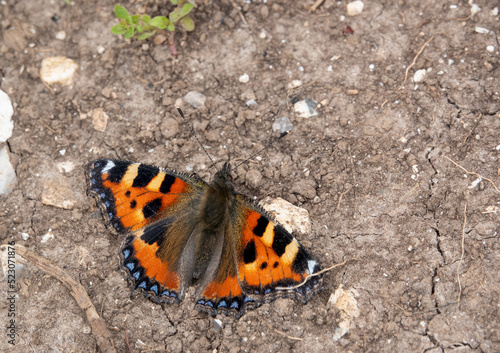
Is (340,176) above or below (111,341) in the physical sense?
above

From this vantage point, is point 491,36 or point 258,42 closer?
point 491,36

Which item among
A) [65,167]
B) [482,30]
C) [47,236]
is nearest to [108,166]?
[65,167]

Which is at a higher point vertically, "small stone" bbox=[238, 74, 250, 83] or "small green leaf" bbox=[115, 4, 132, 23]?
"small green leaf" bbox=[115, 4, 132, 23]

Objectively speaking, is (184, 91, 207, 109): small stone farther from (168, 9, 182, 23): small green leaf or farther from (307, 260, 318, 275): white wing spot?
(307, 260, 318, 275): white wing spot

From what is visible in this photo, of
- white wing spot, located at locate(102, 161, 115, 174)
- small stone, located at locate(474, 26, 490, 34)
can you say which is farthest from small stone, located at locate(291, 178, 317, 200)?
small stone, located at locate(474, 26, 490, 34)

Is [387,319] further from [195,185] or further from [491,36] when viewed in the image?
[491,36]

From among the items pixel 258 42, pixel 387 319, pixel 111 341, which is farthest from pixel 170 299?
pixel 258 42
